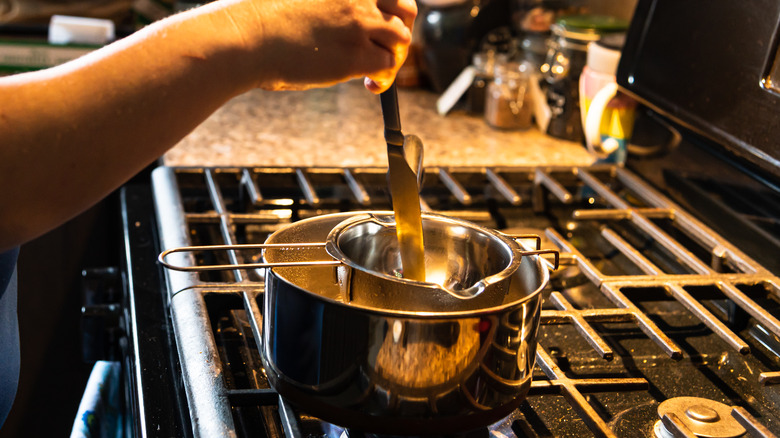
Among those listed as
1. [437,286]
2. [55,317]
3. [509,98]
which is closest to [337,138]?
[509,98]

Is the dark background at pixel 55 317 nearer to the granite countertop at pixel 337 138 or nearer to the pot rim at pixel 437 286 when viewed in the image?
the granite countertop at pixel 337 138

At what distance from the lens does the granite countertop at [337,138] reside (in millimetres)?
1021

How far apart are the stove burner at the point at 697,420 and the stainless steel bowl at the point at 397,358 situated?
0.33 ft

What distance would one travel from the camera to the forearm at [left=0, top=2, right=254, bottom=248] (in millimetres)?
381

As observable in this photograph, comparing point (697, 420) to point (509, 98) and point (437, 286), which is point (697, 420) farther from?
point (509, 98)

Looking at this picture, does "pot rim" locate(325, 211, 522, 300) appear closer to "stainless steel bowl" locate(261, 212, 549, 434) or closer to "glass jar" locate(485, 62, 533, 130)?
"stainless steel bowl" locate(261, 212, 549, 434)

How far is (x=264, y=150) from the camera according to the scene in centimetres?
104

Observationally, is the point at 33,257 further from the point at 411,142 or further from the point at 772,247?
the point at 772,247

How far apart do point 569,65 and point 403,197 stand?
2.43ft

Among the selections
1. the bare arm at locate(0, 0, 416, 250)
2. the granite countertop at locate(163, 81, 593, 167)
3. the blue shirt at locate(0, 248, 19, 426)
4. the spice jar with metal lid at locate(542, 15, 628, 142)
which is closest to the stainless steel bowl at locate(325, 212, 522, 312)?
the bare arm at locate(0, 0, 416, 250)

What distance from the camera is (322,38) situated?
18.3 inches

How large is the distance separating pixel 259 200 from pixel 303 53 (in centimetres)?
36

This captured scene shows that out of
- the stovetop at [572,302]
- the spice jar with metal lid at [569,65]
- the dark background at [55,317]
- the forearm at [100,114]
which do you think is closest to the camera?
the forearm at [100,114]

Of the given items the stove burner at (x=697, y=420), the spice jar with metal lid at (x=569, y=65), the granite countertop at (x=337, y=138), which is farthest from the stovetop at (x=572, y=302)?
the spice jar with metal lid at (x=569, y=65)
